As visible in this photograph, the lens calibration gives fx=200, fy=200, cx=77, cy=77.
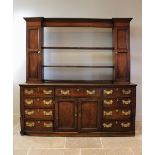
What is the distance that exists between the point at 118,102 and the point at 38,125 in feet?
4.64

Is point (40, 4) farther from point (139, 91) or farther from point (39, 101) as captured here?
point (139, 91)

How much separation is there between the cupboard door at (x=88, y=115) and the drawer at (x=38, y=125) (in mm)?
509

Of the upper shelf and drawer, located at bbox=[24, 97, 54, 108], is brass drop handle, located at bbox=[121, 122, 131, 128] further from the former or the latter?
the upper shelf

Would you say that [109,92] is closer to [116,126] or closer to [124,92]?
[124,92]

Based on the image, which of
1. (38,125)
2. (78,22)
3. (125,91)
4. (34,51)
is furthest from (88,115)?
(78,22)

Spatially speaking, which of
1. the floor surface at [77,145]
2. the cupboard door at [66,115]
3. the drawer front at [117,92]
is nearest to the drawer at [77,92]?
the cupboard door at [66,115]

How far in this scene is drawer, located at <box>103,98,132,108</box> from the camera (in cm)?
338

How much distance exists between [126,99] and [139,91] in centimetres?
A: 89

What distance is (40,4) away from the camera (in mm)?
4086

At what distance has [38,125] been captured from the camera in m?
3.40

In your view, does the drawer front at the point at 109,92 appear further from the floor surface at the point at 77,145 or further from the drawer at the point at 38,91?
the drawer at the point at 38,91

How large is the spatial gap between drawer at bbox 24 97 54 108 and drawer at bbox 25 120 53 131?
27 centimetres

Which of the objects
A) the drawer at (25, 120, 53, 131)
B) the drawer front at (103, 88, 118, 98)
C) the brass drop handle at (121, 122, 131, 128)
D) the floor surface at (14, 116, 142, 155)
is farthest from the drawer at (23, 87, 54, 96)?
the brass drop handle at (121, 122, 131, 128)
